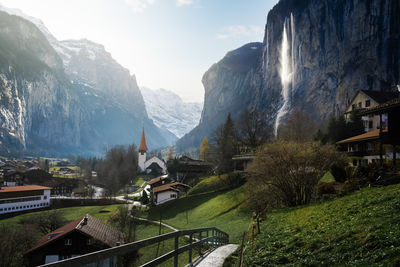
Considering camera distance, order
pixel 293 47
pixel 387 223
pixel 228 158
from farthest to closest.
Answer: pixel 293 47
pixel 228 158
pixel 387 223

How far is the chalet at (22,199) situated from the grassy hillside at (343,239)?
244 ft

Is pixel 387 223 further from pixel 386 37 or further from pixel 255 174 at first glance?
pixel 386 37

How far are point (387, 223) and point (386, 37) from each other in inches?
3113

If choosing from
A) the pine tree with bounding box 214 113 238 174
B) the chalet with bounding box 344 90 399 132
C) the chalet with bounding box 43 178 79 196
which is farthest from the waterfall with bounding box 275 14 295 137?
the chalet with bounding box 43 178 79 196

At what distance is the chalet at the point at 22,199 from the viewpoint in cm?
6731

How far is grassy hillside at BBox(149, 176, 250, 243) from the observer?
98.6ft

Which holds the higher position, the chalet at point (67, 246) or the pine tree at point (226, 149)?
the pine tree at point (226, 149)

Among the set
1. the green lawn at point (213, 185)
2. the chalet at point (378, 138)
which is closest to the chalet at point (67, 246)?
the chalet at point (378, 138)

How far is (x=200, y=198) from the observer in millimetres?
51031

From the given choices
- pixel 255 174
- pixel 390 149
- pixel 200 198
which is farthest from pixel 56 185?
pixel 390 149

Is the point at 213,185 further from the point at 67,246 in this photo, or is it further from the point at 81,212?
the point at 81,212

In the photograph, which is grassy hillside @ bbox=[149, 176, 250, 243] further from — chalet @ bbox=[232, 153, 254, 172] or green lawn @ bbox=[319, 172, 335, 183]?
green lawn @ bbox=[319, 172, 335, 183]

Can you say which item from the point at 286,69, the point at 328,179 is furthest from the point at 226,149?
the point at 286,69

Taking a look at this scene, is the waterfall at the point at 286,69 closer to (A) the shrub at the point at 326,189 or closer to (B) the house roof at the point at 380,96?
(B) the house roof at the point at 380,96
